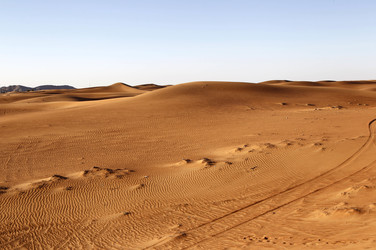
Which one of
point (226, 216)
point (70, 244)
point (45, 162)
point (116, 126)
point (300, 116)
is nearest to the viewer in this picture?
point (70, 244)

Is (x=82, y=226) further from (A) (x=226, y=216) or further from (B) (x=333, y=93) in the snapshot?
(B) (x=333, y=93)

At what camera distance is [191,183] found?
9.80 meters

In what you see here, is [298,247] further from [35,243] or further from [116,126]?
[116,126]

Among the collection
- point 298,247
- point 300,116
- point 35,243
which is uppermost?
point 300,116

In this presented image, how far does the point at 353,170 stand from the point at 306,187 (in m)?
1.90

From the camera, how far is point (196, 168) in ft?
36.0

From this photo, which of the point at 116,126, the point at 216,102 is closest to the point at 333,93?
the point at 216,102

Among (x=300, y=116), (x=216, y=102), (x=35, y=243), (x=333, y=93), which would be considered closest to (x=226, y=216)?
(x=35, y=243)

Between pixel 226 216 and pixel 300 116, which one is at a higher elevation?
pixel 300 116

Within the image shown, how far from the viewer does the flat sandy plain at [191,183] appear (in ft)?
21.4

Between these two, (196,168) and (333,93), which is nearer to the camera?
(196,168)

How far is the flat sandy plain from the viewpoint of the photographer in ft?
21.4

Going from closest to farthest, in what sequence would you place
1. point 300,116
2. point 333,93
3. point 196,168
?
point 196,168, point 300,116, point 333,93

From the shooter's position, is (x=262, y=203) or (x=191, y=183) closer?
(x=262, y=203)
